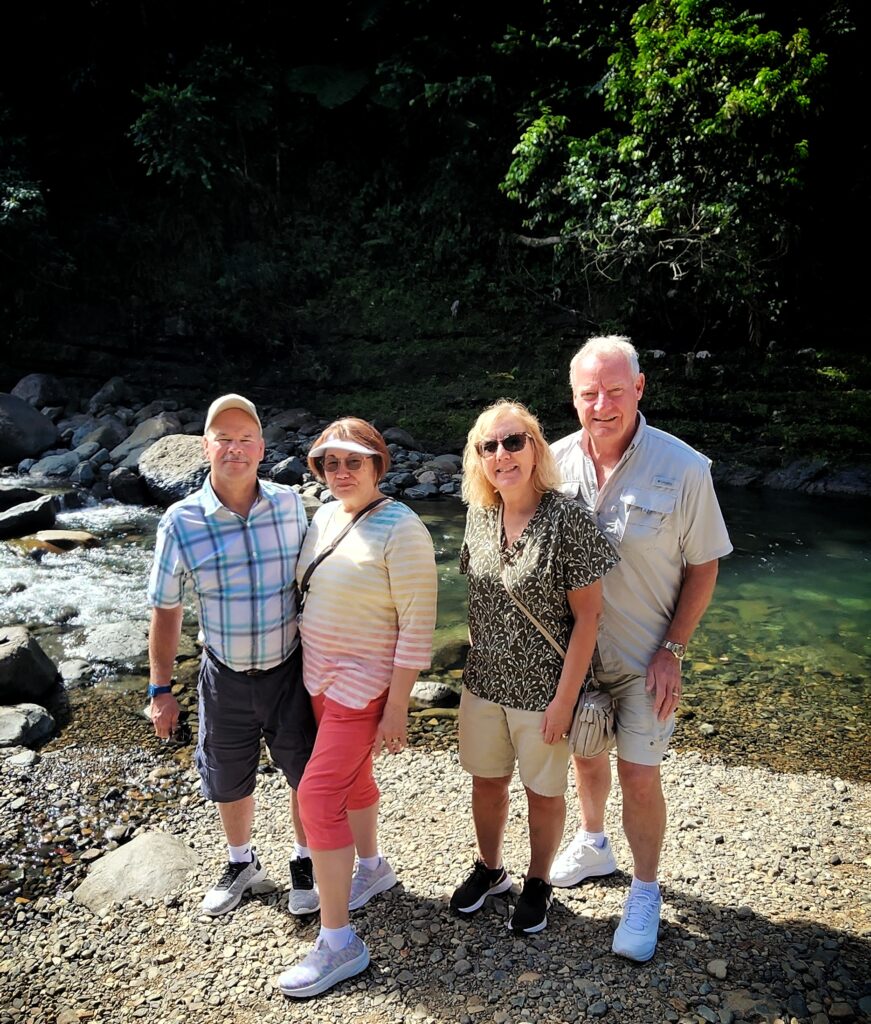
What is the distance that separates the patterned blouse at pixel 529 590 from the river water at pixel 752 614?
2.75 m

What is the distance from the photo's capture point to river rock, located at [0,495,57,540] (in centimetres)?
962

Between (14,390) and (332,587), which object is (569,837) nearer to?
(332,587)

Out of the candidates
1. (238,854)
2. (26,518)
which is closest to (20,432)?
(26,518)

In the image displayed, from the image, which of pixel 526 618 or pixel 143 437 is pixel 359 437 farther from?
pixel 143 437

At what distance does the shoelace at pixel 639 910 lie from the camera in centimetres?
297

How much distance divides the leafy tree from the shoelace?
38.7 ft

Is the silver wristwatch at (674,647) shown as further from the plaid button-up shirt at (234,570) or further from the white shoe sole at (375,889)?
the white shoe sole at (375,889)

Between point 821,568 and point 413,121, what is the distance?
1458 centimetres

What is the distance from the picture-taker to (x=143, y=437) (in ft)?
44.0

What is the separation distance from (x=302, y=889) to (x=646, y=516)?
6.81 ft

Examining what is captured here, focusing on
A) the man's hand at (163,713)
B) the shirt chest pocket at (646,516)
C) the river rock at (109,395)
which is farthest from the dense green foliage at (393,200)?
the man's hand at (163,713)

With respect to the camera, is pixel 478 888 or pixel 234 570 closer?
pixel 234 570

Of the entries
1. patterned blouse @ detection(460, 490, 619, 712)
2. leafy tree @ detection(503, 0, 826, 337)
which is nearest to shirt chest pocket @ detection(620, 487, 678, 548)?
patterned blouse @ detection(460, 490, 619, 712)

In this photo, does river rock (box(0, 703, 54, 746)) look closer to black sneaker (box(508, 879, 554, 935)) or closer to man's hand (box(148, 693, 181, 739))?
man's hand (box(148, 693, 181, 739))
